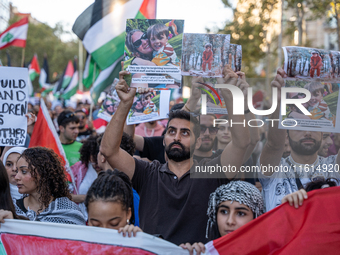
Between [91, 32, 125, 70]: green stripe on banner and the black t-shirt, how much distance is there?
3247 mm

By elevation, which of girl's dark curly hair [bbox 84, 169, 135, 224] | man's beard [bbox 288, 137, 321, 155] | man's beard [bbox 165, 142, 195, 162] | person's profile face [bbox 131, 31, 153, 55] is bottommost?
girl's dark curly hair [bbox 84, 169, 135, 224]

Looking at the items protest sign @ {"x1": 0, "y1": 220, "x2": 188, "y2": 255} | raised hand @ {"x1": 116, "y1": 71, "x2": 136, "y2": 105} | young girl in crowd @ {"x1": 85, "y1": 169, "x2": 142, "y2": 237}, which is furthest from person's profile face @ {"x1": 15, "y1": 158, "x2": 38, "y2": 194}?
raised hand @ {"x1": 116, "y1": 71, "x2": 136, "y2": 105}

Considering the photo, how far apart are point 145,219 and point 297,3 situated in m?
12.5

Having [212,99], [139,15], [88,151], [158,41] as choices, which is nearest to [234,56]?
[212,99]

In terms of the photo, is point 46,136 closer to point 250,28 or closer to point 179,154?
point 179,154

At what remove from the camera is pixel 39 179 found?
10.3 feet

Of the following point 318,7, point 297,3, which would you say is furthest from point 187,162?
point 297,3

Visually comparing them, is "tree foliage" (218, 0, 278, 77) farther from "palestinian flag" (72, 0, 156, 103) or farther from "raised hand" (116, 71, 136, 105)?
"raised hand" (116, 71, 136, 105)

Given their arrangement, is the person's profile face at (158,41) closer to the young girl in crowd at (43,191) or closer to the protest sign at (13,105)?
the young girl in crowd at (43,191)

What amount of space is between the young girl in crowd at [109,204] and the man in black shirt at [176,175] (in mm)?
349

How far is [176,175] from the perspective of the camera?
309 centimetres

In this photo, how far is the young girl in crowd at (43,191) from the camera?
3.02m

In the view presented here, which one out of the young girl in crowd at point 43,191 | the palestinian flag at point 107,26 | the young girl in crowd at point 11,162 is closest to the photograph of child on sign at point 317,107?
the young girl in crowd at point 43,191

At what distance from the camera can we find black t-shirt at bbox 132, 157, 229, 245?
282 cm
